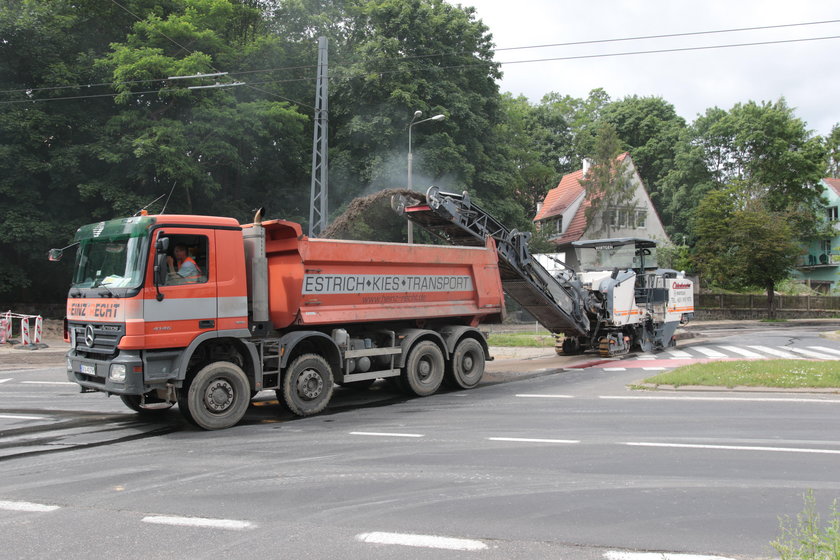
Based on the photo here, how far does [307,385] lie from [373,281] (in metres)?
2.07

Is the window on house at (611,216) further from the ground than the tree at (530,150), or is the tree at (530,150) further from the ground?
the tree at (530,150)

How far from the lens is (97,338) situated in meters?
8.52

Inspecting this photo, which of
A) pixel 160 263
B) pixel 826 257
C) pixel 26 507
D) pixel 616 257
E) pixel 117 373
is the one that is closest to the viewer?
pixel 26 507

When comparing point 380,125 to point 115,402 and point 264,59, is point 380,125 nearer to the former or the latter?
point 264,59

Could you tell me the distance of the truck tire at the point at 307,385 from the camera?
943 cm

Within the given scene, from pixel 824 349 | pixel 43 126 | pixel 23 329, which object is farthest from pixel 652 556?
pixel 43 126

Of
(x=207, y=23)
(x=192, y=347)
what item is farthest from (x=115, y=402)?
(x=207, y=23)

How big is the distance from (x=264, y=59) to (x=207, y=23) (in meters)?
3.07

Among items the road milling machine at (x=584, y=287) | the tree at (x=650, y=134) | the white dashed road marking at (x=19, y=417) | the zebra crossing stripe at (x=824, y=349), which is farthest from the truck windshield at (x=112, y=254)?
the tree at (x=650, y=134)

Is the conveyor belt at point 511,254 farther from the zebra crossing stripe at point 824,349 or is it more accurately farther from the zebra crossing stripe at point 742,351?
the zebra crossing stripe at point 824,349

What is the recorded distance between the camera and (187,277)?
860 cm

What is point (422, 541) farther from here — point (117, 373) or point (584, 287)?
point (584, 287)

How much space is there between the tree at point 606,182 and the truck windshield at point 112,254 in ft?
125

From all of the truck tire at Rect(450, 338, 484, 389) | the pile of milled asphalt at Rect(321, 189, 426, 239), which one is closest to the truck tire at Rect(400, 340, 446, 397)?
the truck tire at Rect(450, 338, 484, 389)
